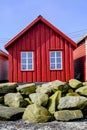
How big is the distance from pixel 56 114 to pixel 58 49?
8054mm

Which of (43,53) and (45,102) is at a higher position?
(43,53)

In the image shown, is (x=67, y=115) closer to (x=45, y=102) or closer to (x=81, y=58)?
(x=45, y=102)

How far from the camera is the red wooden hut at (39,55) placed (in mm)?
18712

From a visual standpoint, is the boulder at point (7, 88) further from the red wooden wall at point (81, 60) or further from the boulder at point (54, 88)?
the red wooden wall at point (81, 60)

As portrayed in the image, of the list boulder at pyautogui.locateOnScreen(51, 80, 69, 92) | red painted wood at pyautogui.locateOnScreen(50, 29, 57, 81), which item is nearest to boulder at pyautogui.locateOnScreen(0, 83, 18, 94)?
boulder at pyautogui.locateOnScreen(51, 80, 69, 92)

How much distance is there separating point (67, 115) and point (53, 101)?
136 cm

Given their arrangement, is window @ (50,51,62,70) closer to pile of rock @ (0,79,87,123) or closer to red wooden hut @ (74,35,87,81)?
red wooden hut @ (74,35,87,81)

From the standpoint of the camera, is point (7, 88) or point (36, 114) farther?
point (7, 88)

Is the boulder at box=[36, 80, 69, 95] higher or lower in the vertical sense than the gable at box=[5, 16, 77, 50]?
lower

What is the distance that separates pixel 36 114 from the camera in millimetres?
11203

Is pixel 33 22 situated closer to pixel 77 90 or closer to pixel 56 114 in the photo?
pixel 77 90

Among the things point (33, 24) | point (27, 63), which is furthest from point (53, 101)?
point (33, 24)

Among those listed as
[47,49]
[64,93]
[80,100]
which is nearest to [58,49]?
[47,49]

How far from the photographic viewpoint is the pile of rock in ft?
37.2
